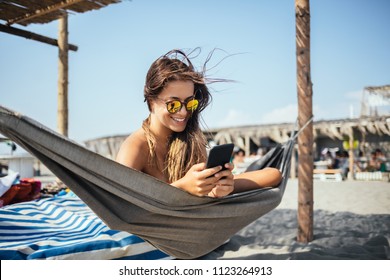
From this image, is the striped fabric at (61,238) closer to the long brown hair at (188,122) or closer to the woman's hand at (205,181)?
the long brown hair at (188,122)

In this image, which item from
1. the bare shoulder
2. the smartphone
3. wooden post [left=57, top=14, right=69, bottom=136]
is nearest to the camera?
the smartphone

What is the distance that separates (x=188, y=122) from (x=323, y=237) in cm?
180

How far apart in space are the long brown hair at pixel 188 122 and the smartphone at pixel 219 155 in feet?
1.32

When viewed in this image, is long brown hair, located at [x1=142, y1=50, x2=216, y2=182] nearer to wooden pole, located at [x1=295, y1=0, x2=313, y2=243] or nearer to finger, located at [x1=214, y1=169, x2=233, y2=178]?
finger, located at [x1=214, y1=169, x2=233, y2=178]

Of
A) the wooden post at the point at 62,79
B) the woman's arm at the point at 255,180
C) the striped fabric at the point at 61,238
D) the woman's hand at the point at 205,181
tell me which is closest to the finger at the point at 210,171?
the woman's hand at the point at 205,181

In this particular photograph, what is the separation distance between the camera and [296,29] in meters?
2.54

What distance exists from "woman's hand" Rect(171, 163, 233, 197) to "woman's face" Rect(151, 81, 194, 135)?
310 millimetres

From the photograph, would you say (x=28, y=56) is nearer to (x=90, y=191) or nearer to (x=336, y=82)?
(x=90, y=191)

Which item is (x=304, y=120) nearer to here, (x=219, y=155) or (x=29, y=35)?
(x=219, y=155)

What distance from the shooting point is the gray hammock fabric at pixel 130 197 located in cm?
98

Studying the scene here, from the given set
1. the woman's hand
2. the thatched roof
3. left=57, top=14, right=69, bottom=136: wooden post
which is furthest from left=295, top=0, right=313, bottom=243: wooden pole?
left=57, top=14, right=69, bottom=136: wooden post

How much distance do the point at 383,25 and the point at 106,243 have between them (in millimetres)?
2469

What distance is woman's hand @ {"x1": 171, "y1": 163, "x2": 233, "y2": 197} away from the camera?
955mm
